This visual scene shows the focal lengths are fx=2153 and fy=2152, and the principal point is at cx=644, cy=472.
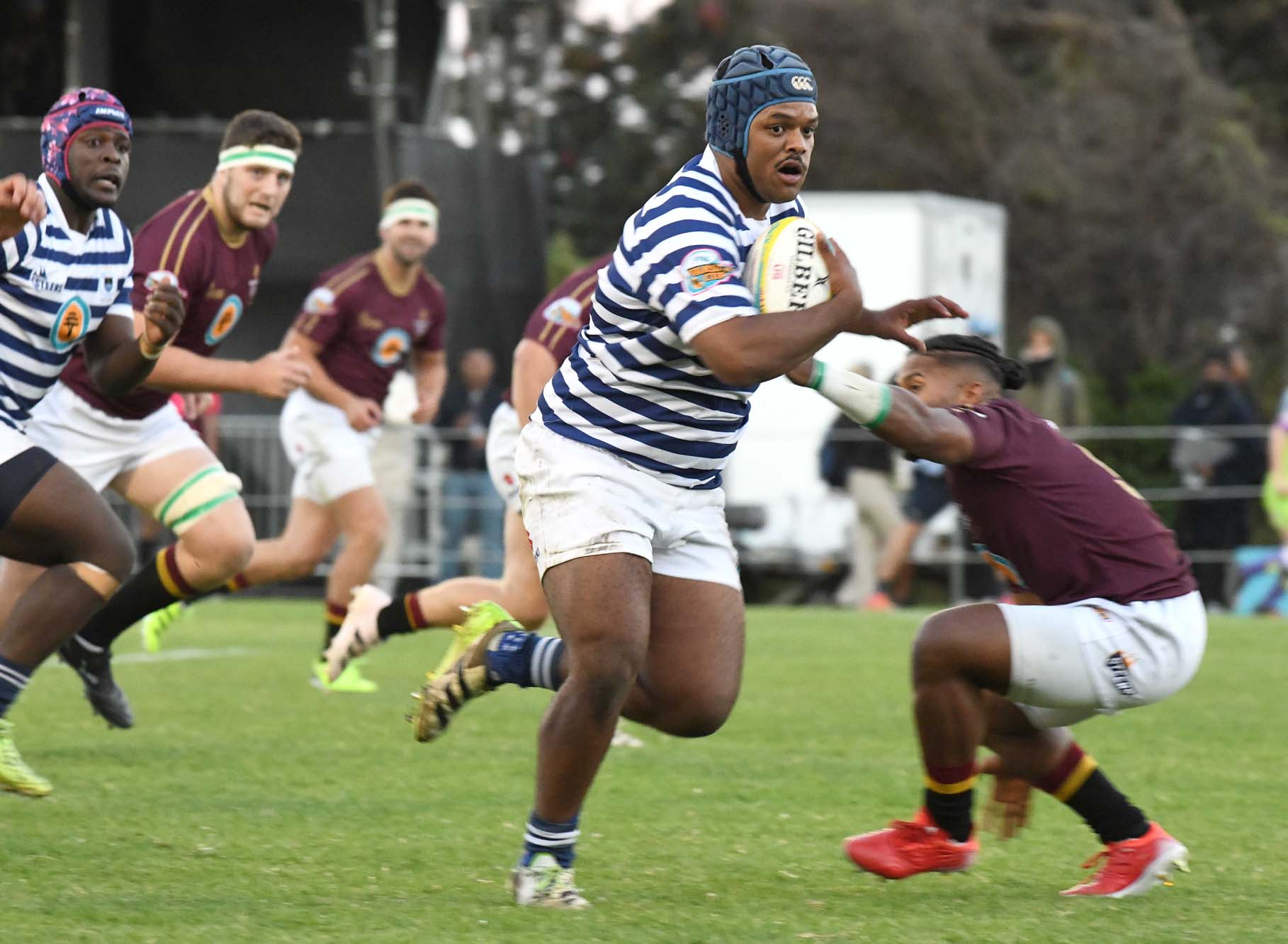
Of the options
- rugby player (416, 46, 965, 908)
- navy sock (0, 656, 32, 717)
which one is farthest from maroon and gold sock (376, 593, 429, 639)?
rugby player (416, 46, 965, 908)

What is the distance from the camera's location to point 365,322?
10.9 m

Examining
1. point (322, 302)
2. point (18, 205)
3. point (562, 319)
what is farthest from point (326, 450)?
point (18, 205)

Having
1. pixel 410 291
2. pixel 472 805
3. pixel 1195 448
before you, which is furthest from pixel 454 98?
pixel 472 805

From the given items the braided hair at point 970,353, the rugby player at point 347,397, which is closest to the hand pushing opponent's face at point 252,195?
the rugby player at point 347,397

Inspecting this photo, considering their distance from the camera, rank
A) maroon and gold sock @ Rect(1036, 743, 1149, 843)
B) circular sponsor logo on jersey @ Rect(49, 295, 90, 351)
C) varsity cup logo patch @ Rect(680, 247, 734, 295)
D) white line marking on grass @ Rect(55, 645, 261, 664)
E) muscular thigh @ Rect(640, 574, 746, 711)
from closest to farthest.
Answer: varsity cup logo patch @ Rect(680, 247, 734, 295) → muscular thigh @ Rect(640, 574, 746, 711) → maroon and gold sock @ Rect(1036, 743, 1149, 843) → circular sponsor logo on jersey @ Rect(49, 295, 90, 351) → white line marking on grass @ Rect(55, 645, 261, 664)

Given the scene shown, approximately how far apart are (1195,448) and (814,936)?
1362cm

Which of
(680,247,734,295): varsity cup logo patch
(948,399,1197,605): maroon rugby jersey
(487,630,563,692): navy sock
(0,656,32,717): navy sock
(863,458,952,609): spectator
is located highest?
(680,247,734,295): varsity cup logo patch

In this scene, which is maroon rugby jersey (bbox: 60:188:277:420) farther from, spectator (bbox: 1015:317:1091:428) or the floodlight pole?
the floodlight pole

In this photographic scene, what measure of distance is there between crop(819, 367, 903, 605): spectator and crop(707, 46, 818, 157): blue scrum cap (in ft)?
37.4

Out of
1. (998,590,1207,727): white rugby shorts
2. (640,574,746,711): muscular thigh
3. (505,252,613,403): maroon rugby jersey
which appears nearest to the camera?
(998,590,1207,727): white rugby shorts

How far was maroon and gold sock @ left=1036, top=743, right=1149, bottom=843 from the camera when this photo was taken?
571cm

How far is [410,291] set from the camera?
11055 millimetres

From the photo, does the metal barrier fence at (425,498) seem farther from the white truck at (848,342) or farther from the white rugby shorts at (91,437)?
the white rugby shorts at (91,437)

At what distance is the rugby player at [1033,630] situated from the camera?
5.49 metres
